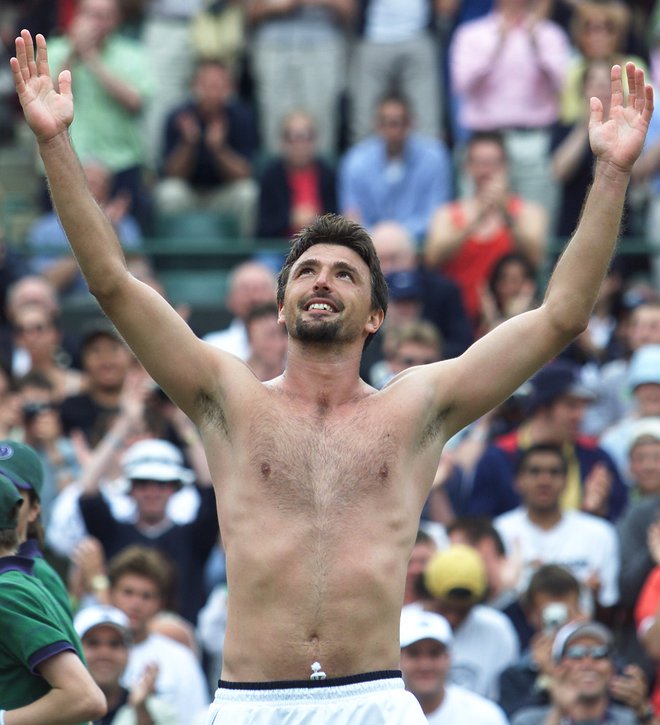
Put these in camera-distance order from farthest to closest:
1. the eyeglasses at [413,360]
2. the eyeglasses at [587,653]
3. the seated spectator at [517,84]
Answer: the seated spectator at [517,84], the eyeglasses at [413,360], the eyeglasses at [587,653]

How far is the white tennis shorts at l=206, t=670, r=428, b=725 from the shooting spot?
5488 mm

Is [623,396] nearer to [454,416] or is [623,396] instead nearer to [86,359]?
[86,359]

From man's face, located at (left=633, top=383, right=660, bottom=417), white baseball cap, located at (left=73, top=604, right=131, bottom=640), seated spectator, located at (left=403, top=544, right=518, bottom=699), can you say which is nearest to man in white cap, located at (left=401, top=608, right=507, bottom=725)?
seated spectator, located at (left=403, top=544, right=518, bottom=699)

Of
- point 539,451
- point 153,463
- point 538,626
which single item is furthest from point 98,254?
point 539,451

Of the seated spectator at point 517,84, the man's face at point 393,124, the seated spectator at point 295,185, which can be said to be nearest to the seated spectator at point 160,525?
the seated spectator at point 295,185

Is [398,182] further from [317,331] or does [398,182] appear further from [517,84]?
[317,331]

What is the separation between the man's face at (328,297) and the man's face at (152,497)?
4.74 m

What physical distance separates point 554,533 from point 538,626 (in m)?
0.86

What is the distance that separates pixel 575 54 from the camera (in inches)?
614

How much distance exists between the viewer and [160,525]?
1076cm

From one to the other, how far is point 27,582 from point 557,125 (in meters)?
9.50

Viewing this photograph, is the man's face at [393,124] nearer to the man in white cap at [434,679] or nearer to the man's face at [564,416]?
the man's face at [564,416]

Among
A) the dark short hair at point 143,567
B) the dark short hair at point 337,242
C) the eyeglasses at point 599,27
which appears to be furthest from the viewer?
the eyeglasses at point 599,27

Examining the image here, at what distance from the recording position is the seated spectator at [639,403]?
38.2 ft
